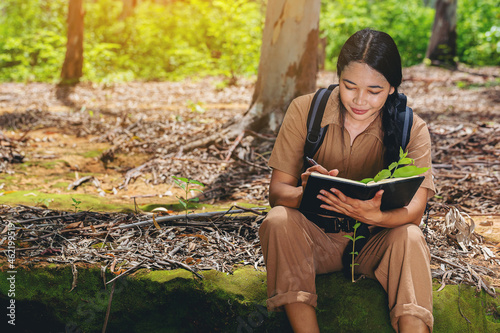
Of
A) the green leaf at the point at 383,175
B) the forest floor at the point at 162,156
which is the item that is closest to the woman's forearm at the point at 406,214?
the green leaf at the point at 383,175

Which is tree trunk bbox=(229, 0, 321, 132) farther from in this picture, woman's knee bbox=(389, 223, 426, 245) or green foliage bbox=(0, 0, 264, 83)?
green foliage bbox=(0, 0, 264, 83)

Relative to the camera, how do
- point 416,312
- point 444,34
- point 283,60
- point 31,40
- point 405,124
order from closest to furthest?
1. point 416,312
2. point 405,124
3. point 283,60
4. point 444,34
5. point 31,40

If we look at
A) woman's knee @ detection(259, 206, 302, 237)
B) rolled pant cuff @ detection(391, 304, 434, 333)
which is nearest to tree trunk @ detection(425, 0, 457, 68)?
woman's knee @ detection(259, 206, 302, 237)

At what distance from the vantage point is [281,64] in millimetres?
6129

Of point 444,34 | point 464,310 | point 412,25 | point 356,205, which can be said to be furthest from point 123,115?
point 412,25

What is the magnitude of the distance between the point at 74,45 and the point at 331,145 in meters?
10.4

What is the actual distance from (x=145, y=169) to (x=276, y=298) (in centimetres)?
348

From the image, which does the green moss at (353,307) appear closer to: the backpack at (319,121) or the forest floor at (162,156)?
the backpack at (319,121)

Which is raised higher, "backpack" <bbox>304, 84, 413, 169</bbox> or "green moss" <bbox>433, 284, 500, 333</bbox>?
"backpack" <bbox>304, 84, 413, 169</bbox>

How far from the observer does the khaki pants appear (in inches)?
95.3

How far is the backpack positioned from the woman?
0.12ft

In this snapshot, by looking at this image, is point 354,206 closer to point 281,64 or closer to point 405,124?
point 405,124

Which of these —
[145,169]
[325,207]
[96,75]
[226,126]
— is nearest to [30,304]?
[325,207]

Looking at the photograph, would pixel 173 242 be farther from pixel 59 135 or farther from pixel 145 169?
pixel 59 135
